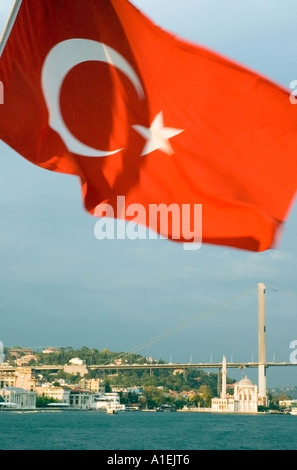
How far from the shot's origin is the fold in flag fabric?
2.95 meters

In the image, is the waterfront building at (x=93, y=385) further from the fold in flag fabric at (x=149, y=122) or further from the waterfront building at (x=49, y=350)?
the fold in flag fabric at (x=149, y=122)

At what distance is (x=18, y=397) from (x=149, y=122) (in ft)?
191

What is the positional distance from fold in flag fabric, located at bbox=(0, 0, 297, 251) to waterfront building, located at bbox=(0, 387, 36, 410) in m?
56.5

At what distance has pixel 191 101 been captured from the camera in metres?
3.07

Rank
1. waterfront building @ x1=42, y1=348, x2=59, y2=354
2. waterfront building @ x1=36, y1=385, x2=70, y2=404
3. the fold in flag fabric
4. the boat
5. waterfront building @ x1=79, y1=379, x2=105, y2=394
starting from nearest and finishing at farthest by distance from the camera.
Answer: the fold in flag fabric → the boat → waterfront building @ x1=36, y1=385, x2=70, y2=404 → waterfront building @ x1=79, y1=379, x2=105, y2=394 → waterfront building @ x1=42, y1=348, x2=59, y2=354

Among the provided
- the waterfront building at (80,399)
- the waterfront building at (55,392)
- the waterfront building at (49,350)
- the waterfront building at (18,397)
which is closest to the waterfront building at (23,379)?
the waterfront building at (18,397)

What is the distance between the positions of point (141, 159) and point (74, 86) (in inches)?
Result: 15.3

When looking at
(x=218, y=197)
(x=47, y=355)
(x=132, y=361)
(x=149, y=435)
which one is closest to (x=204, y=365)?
(x=132, y=361)

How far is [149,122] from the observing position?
3107 mm

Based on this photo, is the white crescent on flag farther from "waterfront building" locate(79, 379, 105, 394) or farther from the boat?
"waterfront building" locate(79, 379, 105, 394)

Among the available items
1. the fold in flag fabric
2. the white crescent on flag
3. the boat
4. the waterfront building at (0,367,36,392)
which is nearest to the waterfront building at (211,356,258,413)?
the boat

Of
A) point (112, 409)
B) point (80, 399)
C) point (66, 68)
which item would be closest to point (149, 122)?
point (66, 68)

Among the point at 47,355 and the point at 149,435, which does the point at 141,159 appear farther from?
the point at 47,355

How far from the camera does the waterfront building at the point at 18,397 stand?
190 feet
